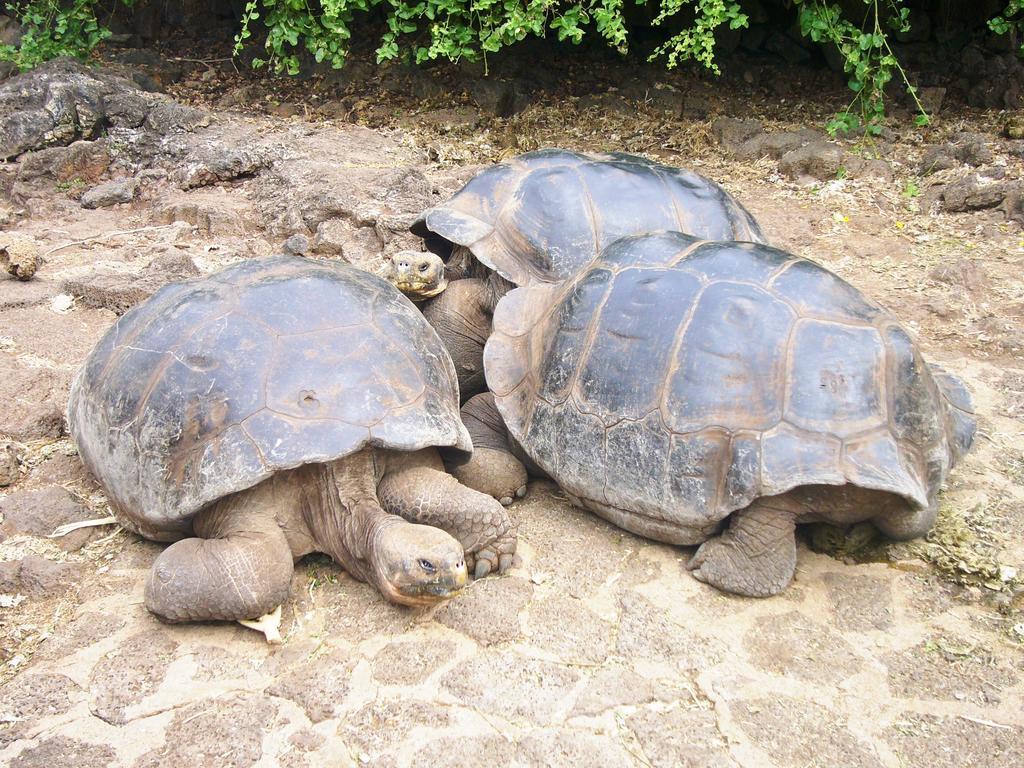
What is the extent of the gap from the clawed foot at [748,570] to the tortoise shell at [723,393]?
0.33ft

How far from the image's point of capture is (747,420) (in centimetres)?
243

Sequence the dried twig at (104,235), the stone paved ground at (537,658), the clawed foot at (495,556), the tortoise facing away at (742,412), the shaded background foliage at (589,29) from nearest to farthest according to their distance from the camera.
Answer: the stone paved ground at (537,658) < the tortoise facing away at (742,412) < the clawed foot at (495,556) < the dried twig at (104,235) < the shaded background foliage at (589,29)

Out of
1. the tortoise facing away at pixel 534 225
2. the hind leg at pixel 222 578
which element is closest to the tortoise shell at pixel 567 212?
the tortoise facing away at pixel 534 225

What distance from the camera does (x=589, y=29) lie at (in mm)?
7020

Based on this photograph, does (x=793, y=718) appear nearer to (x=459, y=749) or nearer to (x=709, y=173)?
(x=459, y=749)

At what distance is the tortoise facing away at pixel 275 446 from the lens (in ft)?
7.57

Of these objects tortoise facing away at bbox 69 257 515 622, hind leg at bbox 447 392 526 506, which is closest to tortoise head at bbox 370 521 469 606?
tortoise facing away at bbox 69 257 515 622

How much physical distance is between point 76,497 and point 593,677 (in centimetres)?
178

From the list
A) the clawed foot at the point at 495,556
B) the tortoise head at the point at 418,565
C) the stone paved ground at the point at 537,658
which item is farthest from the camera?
the clawed foot at the point at 495,556

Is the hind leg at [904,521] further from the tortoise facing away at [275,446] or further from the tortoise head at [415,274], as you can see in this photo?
the tortoise head at [415,274]

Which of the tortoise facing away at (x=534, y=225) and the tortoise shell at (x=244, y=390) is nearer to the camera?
the tortoise shell at (x=244, y=390)

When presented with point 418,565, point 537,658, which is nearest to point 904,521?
point 537,658

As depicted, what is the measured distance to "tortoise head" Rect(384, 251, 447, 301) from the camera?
3350 mm

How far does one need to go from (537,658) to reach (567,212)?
5.99 feet
